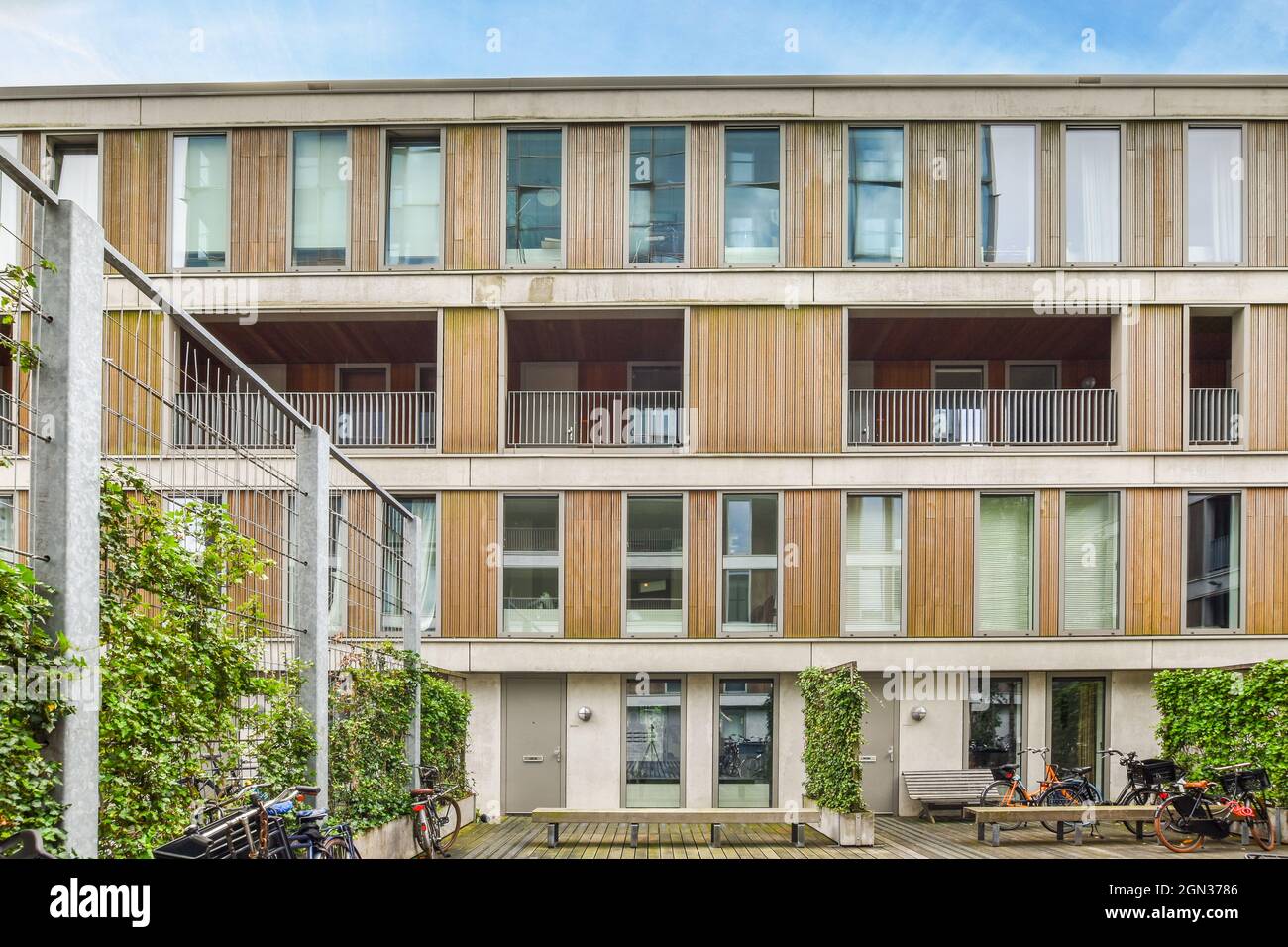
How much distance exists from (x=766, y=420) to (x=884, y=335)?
128 inches

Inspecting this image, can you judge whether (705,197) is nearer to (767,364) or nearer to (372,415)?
(767,364)

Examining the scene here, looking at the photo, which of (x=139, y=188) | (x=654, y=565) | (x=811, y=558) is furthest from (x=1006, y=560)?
(x=139, y=188)

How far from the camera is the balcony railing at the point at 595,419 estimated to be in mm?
17375

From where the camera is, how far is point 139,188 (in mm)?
16984

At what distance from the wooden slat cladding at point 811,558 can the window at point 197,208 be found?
11.2 m

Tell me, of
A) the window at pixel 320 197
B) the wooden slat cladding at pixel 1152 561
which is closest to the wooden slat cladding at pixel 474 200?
the window at pixel 320 197

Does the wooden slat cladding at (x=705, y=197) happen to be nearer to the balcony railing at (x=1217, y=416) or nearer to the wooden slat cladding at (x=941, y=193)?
the wooden slat cladding at (x=941, y=193)

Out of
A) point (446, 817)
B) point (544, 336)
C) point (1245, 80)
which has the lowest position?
point (446, 817)

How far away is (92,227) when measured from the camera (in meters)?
3.82

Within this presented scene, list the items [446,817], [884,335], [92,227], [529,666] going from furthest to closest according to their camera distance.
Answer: [884,335] → [529,666] → [446,817] → [92,227]

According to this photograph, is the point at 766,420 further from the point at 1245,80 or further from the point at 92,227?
the point at 92,227

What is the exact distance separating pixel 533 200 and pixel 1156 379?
11.6 m

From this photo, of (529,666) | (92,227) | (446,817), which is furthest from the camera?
(529,666)

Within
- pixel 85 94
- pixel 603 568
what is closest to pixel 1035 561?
pixel 603 568
